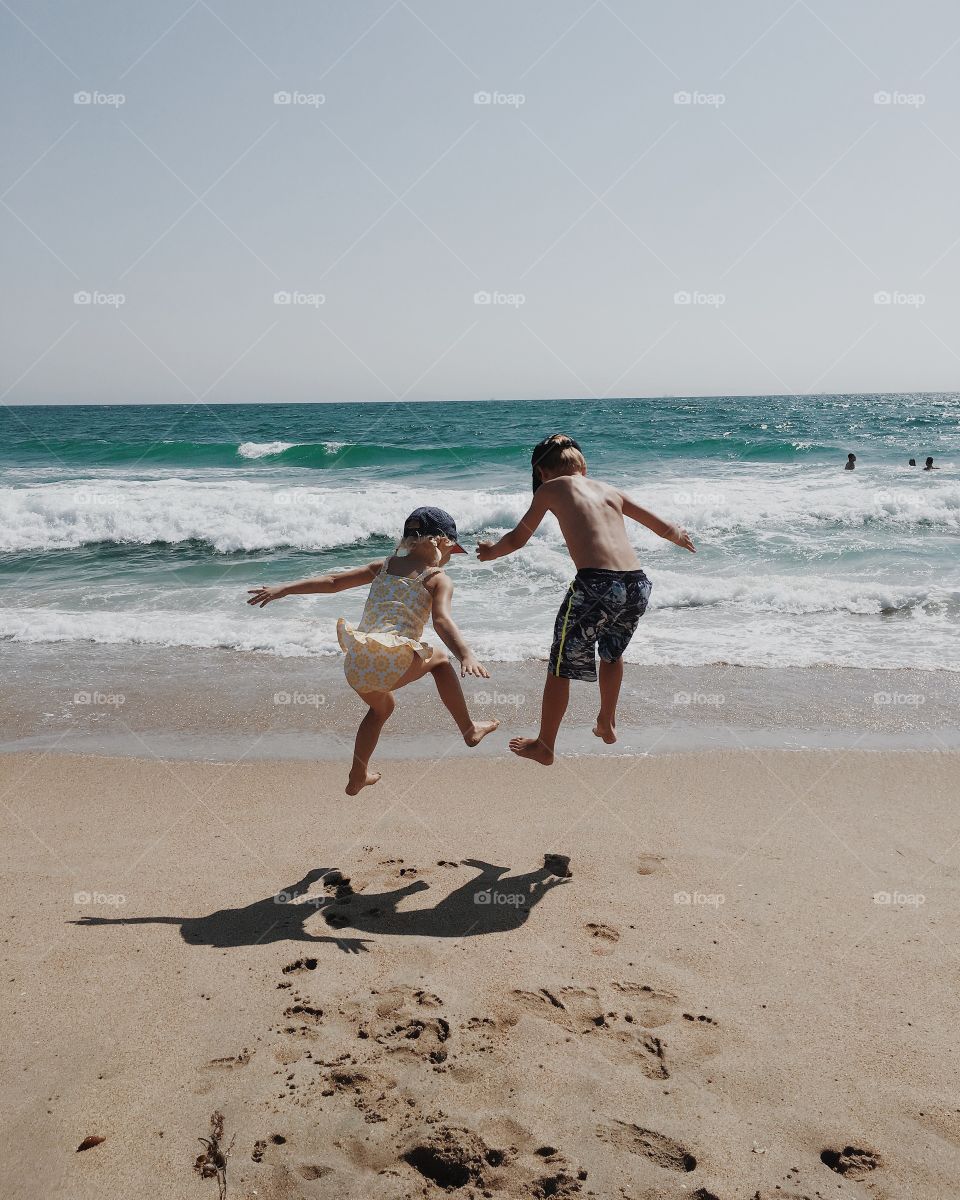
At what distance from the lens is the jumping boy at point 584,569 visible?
4.47 metres

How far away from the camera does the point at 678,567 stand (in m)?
13.0

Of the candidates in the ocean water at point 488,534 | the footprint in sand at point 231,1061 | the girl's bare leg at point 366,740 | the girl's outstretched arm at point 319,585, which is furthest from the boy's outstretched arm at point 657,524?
the ocean water at point 488,534

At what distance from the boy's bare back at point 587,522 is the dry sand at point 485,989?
63.3 inches

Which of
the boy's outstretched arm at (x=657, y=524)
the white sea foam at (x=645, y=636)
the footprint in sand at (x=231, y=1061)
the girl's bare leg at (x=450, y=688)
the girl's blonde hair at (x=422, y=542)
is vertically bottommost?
the footprint in sand at (x=231, y=1061)

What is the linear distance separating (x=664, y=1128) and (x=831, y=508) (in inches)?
660

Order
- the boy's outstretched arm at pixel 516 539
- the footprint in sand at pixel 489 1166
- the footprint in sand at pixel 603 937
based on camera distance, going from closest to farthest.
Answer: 1. the footprint in sand at pixel 489 1166
2. the footprint in sand at pixel 603 937
3. the boy's outstretched arm at pixel 516 539

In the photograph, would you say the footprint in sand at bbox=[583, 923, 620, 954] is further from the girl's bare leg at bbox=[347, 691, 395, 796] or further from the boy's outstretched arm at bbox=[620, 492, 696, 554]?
the boy's outstretched arm at bbox=[620, 492, 696, 554]

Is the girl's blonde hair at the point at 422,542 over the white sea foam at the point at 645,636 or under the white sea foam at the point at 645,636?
over

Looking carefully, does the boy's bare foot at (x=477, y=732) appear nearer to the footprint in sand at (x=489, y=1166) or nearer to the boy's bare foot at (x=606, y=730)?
the boy's bare foot at (x=606, y=730)

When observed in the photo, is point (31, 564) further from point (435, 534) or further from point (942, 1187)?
point (942, 1187)

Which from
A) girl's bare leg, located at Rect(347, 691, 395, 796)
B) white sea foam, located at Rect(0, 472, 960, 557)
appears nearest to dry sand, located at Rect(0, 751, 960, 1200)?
girl's bare leg, located at Rect(347, 691, 395, 796)

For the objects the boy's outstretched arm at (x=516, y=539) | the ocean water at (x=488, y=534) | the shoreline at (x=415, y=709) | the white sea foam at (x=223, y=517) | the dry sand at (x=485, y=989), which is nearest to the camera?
the dry sand at (x=485, y=989)

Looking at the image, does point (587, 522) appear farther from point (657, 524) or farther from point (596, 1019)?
point (596, 1019)

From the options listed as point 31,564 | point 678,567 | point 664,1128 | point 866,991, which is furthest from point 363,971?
point 31,564
